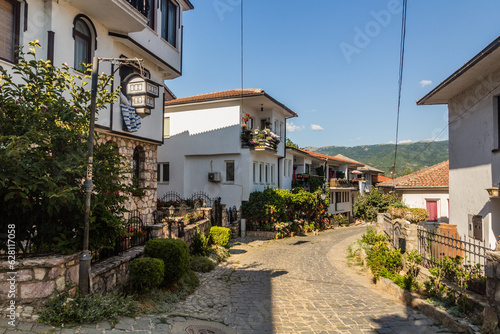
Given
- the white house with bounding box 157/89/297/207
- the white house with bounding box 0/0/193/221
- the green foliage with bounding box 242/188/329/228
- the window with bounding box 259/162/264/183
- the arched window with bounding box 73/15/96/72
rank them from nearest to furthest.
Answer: the white house with bounding box 0/0/193/221, the arched window with bounding box 73/15/96/72, the green foliage with bounding box 242/188/329/228, the white house with bounding box 157/89/297/207, the window with bounding box 259/162/264/183

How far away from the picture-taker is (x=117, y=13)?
1011cm

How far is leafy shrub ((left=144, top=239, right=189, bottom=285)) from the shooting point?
7.41 meters

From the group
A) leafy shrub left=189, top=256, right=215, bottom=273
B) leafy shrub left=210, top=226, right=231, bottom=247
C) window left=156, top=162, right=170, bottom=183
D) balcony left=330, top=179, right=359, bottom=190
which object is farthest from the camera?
balcony left=330, top=179, right=359, bottom=190

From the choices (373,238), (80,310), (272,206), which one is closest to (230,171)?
(272,206)

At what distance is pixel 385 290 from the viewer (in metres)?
9.06

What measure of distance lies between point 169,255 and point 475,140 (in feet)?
32.8

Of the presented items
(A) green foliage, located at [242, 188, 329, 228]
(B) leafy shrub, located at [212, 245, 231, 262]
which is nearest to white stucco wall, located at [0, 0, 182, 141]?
(B) leafy shrub, located at [212, 245, 231, 262]

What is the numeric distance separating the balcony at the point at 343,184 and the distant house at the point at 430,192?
11.3m

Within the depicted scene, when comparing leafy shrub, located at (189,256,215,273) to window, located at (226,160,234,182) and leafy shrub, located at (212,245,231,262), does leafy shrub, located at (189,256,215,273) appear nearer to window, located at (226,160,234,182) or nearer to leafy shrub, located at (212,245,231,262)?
leafy shrub, located at (212,245,231,262)

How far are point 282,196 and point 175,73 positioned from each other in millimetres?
10387

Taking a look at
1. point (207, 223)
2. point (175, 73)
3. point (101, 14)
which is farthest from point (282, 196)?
point (101, 14)

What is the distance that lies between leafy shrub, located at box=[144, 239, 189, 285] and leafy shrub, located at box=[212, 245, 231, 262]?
4577mm

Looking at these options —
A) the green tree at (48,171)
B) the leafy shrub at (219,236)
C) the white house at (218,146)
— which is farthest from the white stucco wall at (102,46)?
the white house at (218,146)

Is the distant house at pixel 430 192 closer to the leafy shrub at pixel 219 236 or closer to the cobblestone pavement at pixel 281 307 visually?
the cobblestone pavement at pixel 281 307
